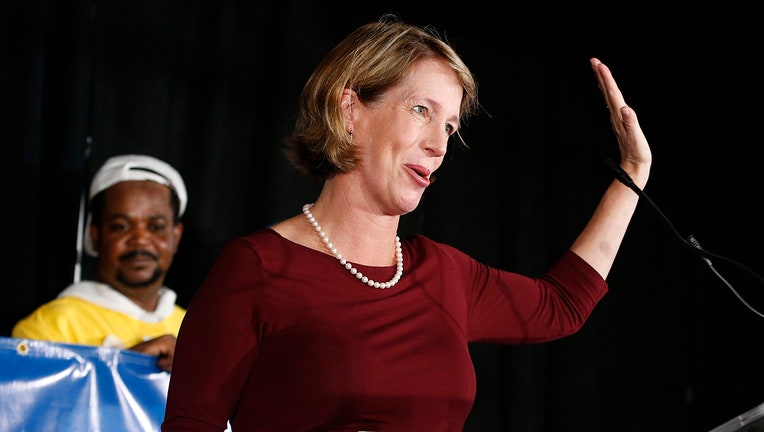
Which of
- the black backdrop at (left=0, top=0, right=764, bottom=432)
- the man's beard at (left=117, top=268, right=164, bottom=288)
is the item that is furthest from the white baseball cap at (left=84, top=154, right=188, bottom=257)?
the black backdrop at (left=0, top=0, right=764, bottom=432)

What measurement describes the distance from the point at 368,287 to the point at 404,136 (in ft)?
0.88

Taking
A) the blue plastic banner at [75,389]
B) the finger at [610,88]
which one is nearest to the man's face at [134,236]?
the blue plastic banner at [75,389]

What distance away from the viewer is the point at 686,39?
4.01 metres

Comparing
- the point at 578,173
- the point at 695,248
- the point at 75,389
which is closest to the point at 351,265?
the point at 695,248

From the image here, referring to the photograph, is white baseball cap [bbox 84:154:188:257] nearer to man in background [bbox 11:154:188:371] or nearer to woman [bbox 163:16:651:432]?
man in background [bbox 11:154:188:371]

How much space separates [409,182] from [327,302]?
10.4 inches

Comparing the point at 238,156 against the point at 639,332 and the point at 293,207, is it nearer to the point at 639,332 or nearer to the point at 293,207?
the point at 293,207

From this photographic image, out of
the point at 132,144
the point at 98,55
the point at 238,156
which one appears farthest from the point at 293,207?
the point at 98,55

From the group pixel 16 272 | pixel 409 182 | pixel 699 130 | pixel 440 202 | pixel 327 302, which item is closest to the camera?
pixel 327 302

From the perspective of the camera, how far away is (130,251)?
293cm

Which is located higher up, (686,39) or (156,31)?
(686,39)

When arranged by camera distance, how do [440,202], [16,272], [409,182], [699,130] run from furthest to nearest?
[699,130] < [440,202] < [16,272] < [409,182]

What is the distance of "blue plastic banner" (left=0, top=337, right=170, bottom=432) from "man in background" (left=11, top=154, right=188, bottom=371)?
426mm

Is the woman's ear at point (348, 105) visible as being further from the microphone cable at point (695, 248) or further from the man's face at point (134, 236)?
the man's face at point (134, 236)
